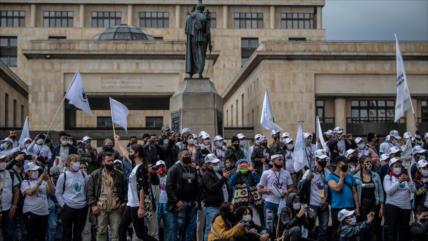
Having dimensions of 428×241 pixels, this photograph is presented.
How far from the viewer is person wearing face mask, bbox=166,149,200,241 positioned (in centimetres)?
1450

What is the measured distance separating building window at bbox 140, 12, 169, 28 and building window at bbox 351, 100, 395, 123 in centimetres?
2967

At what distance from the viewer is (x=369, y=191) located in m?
15.6

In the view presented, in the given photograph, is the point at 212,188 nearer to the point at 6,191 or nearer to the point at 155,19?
the point at 6,191

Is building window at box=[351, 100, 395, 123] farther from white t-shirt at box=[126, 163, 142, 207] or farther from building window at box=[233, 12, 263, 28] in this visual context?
white t-shirt at box=[126, 163, 142, 207]

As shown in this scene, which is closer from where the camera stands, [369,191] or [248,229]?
[248,229]

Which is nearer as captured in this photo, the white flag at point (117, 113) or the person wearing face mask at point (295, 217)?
the person wearing face mask at point (295, 217)

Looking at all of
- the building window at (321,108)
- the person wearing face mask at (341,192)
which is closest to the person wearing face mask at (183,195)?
the person wearing face mask at (341,192)

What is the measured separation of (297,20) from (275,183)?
216 feet

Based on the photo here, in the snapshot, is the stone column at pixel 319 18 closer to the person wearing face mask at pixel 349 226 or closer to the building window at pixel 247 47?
the building window at pixel 247 47

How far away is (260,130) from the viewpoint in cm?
4931

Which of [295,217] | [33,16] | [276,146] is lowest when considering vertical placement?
[295,217]

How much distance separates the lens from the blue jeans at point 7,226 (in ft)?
48.9

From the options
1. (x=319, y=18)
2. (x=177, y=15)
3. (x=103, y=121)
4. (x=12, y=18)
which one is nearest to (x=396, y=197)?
(x=103, y=121)

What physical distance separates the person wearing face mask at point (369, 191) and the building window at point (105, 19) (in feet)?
209
